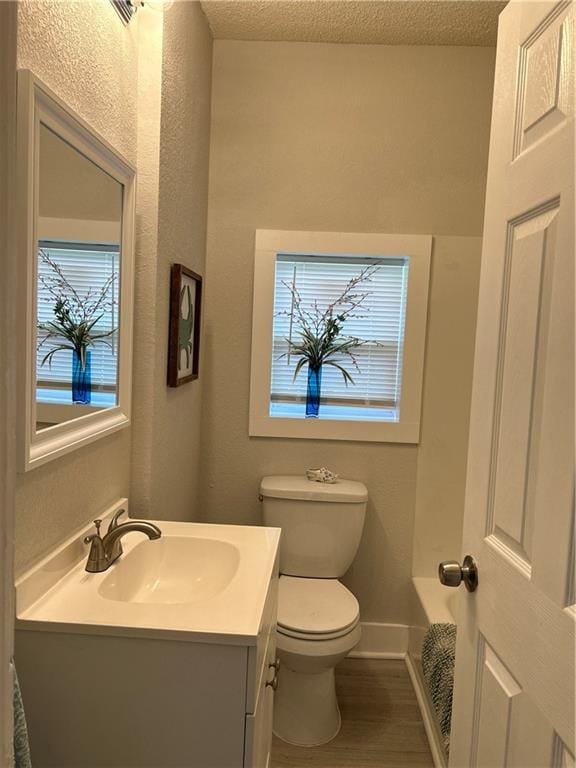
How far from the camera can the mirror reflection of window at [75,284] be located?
42.4 inches

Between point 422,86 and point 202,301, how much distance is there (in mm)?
1361

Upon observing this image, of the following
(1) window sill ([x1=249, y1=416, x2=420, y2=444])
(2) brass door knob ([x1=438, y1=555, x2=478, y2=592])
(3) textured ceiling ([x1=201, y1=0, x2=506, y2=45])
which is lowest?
(2) brass door knob ([x1=438, y1=555, x2=478, y2=592])

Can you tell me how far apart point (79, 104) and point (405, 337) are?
64.4 inches

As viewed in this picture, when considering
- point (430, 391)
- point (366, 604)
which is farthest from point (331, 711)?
point (430, 391)

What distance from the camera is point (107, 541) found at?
4.24 feet

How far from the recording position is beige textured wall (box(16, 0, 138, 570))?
3.38 ft

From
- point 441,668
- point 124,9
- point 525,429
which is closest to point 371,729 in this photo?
point 441,668

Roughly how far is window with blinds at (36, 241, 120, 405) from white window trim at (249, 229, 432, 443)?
103 cm

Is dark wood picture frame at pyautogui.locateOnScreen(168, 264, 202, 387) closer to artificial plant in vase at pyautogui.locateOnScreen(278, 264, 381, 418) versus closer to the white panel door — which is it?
artificial plant in vase at pyautogui.locateOnScreen(278, 264, 381, 418)

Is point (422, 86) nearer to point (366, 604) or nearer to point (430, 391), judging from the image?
point (430, 391)

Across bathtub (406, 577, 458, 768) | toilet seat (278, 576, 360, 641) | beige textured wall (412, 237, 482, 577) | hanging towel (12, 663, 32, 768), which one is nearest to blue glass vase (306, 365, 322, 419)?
beige textured wall (412, 237, 482, 577)

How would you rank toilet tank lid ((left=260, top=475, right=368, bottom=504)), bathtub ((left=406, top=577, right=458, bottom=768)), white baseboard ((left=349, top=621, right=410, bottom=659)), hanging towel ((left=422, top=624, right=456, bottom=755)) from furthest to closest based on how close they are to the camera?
white baseboard ((left=349, top=621, right=410, bottom=659)) < toilet tank lid ((left=260, top=475, right=368, bottom=504)) < bathtub ((left=406, top=577, right=458, bottom=768)) < hanging towel ((left=422, top=624, right=456, bottom=755))

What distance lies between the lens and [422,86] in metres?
2.33

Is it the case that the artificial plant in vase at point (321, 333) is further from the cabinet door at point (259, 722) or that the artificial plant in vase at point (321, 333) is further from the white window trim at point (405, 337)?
the cabinet door at point (259, 722)
